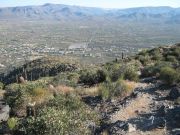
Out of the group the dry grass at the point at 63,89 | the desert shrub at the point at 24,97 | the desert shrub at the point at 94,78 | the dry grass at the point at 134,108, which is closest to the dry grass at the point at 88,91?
the dry grass at the point at 63,89

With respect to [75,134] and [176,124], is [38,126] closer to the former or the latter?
[75,134]

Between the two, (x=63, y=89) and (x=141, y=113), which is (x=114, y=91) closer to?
(x=141, y=113)

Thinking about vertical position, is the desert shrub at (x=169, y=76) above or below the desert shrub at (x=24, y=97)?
above

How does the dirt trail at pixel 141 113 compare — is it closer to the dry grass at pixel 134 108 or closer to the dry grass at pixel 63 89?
the dry grass at pixel 134 108

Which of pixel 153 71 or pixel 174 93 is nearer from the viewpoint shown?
pixel 174 93

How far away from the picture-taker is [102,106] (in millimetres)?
22281

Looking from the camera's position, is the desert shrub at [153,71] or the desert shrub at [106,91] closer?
the desert shrub at [106,91]

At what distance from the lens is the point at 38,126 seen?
15359mm

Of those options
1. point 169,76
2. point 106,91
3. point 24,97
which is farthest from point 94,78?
point 24,97

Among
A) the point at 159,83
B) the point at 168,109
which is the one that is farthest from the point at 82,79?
the point at 168,109

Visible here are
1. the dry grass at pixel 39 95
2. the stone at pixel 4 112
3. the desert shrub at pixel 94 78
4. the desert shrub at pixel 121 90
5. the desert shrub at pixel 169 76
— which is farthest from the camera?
the desert shrub at pixel 94 78

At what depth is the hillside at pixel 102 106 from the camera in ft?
52.1

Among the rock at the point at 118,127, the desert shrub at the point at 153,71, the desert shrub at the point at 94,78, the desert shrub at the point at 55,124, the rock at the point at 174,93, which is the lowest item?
the desert shrub at the point at 94,78

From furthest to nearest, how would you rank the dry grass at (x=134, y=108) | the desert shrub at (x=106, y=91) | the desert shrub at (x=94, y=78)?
the desert shrub at (x=94, y=78), the desert shrub at (x=106, y=91), the dry grass at (x=134, y=108)
